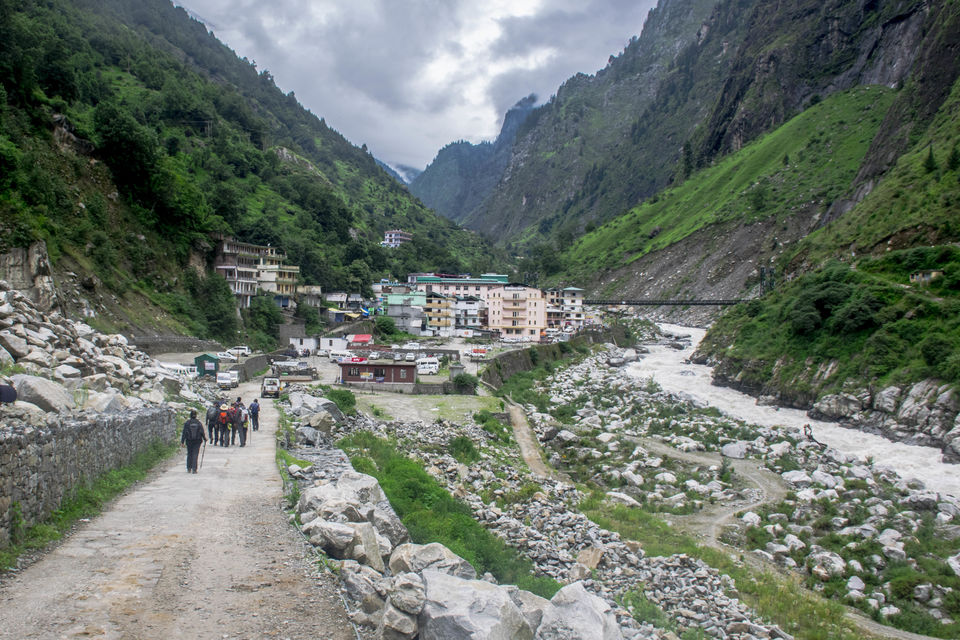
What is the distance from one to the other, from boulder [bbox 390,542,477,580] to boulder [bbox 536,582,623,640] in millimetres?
1545

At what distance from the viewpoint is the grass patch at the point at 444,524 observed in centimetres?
1133

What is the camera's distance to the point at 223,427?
16.4m

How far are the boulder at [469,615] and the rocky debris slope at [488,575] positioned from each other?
0.03ft

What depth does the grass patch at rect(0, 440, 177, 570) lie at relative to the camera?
276 inches

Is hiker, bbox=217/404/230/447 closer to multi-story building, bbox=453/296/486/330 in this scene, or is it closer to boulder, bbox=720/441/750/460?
boulder, bbox=720/441/750/460

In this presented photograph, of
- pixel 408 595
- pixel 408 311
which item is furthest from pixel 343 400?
pixel 408 311

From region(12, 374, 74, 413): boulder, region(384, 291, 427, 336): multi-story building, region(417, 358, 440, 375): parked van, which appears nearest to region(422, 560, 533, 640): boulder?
region(12, 374, 74, 413): boulder

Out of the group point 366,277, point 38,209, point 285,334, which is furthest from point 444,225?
point 38,209

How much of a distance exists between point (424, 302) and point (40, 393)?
225ft

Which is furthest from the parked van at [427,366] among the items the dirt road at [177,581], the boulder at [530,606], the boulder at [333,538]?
the boulder at [530,606]

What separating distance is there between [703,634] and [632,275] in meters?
Answer: 114

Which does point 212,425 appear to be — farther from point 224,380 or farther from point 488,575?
point 224,380

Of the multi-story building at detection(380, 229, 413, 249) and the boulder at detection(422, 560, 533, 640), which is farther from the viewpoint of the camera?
the multi-story building at detection(380, 229, 413, 249)

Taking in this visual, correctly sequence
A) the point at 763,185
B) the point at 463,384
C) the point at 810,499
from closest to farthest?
the point at 810,499 < the point at 463,384 < the point at 763,185
